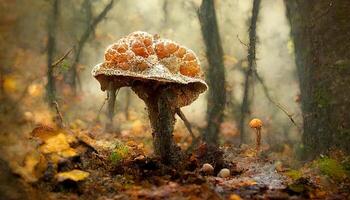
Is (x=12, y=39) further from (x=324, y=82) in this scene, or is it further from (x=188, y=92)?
(x=324, y=82)

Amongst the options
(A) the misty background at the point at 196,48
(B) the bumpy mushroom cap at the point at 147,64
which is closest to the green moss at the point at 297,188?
(B) the bumpy mushroom cap at the point at 147,64

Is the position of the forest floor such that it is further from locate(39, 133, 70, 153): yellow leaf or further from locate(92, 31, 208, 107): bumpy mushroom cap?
locate(92, 31, 208, 107): bumpy mushroom cap

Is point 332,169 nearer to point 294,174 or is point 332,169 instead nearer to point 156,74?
point 294,174

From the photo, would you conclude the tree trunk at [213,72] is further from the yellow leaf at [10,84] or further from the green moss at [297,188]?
the yellow leaf at [10,84]

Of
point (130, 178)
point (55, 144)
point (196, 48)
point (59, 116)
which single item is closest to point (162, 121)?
point (130, 178)

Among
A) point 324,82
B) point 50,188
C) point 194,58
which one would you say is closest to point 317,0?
point 324,82

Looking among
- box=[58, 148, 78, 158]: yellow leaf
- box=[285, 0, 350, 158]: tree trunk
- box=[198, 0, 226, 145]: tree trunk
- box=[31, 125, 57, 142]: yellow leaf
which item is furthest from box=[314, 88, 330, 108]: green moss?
box=[31, 125, 57, 142]: yellow leaf

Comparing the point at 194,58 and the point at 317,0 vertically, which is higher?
the point at 317,0
